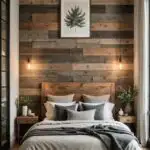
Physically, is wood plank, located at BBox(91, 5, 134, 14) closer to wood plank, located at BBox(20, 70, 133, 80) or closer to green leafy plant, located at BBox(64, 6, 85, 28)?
green leafy plant, located at BBox(64, 6, 85, 28)

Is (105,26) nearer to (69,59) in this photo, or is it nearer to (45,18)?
(69,59)

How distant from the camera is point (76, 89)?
26.1 feet

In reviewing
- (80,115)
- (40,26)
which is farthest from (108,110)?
(40,26)

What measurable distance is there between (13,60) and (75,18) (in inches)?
66.7

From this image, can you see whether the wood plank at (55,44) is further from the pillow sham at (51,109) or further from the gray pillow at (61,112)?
the gray pillow at (61,112)

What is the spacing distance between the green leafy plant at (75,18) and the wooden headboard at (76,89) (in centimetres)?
133

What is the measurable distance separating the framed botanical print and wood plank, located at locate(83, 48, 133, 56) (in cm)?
36

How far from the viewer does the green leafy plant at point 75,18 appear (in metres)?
7.96

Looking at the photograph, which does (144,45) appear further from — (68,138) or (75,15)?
(68,138)

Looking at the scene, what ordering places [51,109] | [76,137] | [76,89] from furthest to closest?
[76,89], [51,109], [76,137]

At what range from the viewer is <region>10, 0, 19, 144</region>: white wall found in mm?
7371

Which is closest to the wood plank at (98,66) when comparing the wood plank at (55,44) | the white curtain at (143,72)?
the wood plank at (55,44)

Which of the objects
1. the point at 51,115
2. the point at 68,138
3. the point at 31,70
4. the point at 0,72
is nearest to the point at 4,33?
the point at 0,72

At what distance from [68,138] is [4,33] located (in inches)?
106
